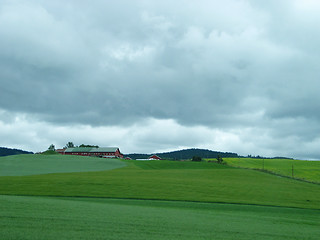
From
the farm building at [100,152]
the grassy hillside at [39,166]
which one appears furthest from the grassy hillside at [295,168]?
the farm building at [100,152]

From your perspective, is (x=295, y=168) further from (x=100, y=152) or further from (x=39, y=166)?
(x=100, y=152)

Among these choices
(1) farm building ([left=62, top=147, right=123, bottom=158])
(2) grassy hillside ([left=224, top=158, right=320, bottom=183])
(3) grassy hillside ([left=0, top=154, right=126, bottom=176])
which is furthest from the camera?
(1) farm building ([left=62, top=147, right=123, bottom=158])

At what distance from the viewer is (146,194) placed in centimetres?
2517

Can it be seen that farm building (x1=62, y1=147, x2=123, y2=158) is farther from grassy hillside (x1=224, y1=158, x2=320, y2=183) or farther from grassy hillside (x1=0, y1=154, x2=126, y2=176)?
grassy hillside (x1=0, y1=154, x2=126, y2=176)

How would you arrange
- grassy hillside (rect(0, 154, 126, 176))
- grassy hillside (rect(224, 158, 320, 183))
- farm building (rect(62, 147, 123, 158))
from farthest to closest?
1. farm building (rect(62, 147, 123, 158))
2. grassy hillside (rect(224, 158, 320, 183))
3. grassy hillside (rect(0, 154, 126, 176))

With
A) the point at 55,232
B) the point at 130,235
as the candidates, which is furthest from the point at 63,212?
the point at 130,235

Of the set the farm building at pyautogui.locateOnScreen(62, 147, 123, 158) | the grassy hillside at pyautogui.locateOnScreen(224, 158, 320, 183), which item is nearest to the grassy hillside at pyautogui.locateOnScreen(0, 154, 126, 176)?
the grassy hillside at pyautogui.locateOnScreen(224, 158, 320, 183)

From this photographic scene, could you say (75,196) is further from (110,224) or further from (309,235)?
(309,235)

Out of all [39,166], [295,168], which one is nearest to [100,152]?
[39,166]

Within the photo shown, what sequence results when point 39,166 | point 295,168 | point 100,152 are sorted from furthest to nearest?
point 100,152
point 295,168
point 39,166

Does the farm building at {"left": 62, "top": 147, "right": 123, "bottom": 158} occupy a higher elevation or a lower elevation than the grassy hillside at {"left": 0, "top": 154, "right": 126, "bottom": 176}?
higher

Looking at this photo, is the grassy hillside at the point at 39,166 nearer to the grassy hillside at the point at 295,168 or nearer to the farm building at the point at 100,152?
the grassy hillside at the point at 295,168

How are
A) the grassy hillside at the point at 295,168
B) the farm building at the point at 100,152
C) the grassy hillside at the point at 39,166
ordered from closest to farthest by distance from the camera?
1. the grassy hillside at the point at 39,166
2. the grassy hillside at the point at 295,168
3. the farm building at the point at 100,152

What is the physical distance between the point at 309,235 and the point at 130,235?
6.79 meters
